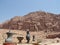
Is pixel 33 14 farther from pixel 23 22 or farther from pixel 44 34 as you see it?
pixel 44 34

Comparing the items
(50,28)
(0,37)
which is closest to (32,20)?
(50,28)

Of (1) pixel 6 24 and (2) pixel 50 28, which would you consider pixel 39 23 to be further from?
(1) pixel 6 24

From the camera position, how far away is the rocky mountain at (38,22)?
111 ft

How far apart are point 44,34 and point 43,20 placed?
10.1m

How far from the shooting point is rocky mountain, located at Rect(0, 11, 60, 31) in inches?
1326

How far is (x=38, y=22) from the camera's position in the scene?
35.1 meters

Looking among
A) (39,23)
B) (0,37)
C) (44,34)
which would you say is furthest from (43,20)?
(0,37)

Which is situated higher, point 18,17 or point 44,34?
point 18,17

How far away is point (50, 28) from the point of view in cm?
3488

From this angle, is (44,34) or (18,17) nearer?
(44,34)

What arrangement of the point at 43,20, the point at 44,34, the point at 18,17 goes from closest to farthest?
the point at 44,34, the point at 43,20, the point at 18,17

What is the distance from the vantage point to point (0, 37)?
58.1 ft

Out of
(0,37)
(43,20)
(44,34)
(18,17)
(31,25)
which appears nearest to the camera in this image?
(0,37)

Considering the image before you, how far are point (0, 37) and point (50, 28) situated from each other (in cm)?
1844
